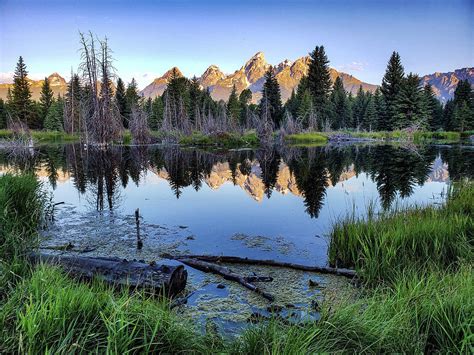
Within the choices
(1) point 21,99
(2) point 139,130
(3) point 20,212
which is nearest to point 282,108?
(2) point 139,130

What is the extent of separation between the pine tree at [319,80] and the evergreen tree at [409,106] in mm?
16038

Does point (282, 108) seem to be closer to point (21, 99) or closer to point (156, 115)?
point (156, 115)

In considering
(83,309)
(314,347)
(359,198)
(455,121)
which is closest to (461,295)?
(314,347)

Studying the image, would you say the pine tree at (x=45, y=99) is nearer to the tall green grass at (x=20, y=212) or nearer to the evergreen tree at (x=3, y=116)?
the evergreen tree at (x=3, y=116)

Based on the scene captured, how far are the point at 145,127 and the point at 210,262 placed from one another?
44490 mm

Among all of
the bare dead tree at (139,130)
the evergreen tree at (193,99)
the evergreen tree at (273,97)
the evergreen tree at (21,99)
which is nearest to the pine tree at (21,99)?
the evergreen tree at (21,99)

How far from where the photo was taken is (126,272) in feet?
17.1

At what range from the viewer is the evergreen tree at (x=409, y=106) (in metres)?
64.1

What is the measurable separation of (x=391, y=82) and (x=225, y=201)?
2699 inches

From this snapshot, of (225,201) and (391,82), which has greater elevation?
(391,82)

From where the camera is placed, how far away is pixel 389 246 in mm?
6258

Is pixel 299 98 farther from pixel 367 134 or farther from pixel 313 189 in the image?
pixel 313 189

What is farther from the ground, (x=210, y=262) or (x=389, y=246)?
(x=389, y=246)

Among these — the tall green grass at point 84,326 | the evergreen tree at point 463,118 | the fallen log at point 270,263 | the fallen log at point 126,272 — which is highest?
the evergreen tree at point 463,118
